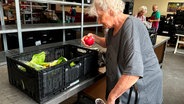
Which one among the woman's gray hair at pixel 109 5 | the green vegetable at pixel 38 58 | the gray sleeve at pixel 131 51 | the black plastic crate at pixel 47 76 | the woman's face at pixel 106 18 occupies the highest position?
the woman's gray hair at pixel 109 5

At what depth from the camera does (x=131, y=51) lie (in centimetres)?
95

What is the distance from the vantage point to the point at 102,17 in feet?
3.52

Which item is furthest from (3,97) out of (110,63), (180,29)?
(180,29)

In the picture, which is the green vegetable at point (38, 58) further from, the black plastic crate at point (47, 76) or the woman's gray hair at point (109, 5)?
the woman's gray hair at point (109, 5)

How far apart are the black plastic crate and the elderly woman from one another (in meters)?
0.18

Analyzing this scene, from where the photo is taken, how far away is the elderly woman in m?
0.96

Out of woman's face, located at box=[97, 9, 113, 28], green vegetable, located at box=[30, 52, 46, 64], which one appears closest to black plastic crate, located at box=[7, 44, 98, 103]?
green vegetable, located at box=[30, 52, 46, 64]

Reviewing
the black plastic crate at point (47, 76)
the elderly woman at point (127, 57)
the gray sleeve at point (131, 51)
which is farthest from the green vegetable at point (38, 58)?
the gray sleeve at point (131, 51)

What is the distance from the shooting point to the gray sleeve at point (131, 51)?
95 cm

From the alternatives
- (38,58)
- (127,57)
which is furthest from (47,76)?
(127,57)

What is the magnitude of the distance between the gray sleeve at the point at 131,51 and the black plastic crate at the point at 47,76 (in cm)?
34

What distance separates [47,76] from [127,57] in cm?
50

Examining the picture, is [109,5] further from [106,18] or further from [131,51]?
[131,51]

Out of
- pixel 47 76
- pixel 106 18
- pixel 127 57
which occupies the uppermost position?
pixel 106 18
